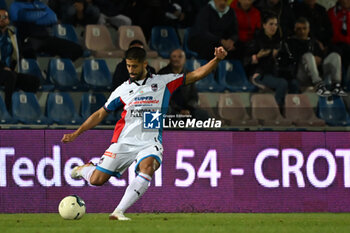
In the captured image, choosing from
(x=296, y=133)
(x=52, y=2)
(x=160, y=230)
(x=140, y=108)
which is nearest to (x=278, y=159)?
(x=296, y=133)

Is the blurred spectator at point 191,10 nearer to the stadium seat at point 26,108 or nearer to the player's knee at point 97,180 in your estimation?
the stadium seat at point 26,108

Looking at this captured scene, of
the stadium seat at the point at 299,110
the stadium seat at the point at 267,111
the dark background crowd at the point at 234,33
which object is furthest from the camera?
the dark background crowd at the point at 234,33

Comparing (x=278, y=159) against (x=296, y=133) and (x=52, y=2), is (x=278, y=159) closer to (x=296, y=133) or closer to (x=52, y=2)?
(x=296, y=133)

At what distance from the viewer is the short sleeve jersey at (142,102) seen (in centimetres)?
816

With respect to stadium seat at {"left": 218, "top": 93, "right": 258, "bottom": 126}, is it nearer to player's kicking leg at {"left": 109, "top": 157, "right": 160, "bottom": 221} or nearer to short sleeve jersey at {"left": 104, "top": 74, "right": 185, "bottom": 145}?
short sleeve jersey at {"left": 104, "top": 74, "right": 185, "bottom": 145}

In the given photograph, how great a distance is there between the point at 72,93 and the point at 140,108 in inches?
143

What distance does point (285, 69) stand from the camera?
39.3 feet

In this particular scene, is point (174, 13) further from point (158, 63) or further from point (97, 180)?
point (97, 180)

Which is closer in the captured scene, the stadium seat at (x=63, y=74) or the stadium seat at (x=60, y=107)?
the stadium seat at (x=60, y=107)

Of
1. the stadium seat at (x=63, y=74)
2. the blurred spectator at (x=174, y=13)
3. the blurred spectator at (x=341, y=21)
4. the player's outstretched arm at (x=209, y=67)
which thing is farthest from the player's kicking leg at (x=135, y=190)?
the blurred spectator at (x=341, y=21)

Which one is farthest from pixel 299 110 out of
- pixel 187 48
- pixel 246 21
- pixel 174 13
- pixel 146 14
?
pixel 146 14

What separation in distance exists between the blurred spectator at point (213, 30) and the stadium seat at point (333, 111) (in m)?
1.88

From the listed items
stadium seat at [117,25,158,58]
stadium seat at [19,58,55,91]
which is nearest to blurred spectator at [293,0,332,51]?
stadium seat at [117,25,158,58]

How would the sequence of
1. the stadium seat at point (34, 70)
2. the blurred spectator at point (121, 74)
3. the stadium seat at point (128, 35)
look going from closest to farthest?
the blurred spectator at point (121, 74) → the stadium seat at point (34, 70) → the stadium seat at point (128, 35)
